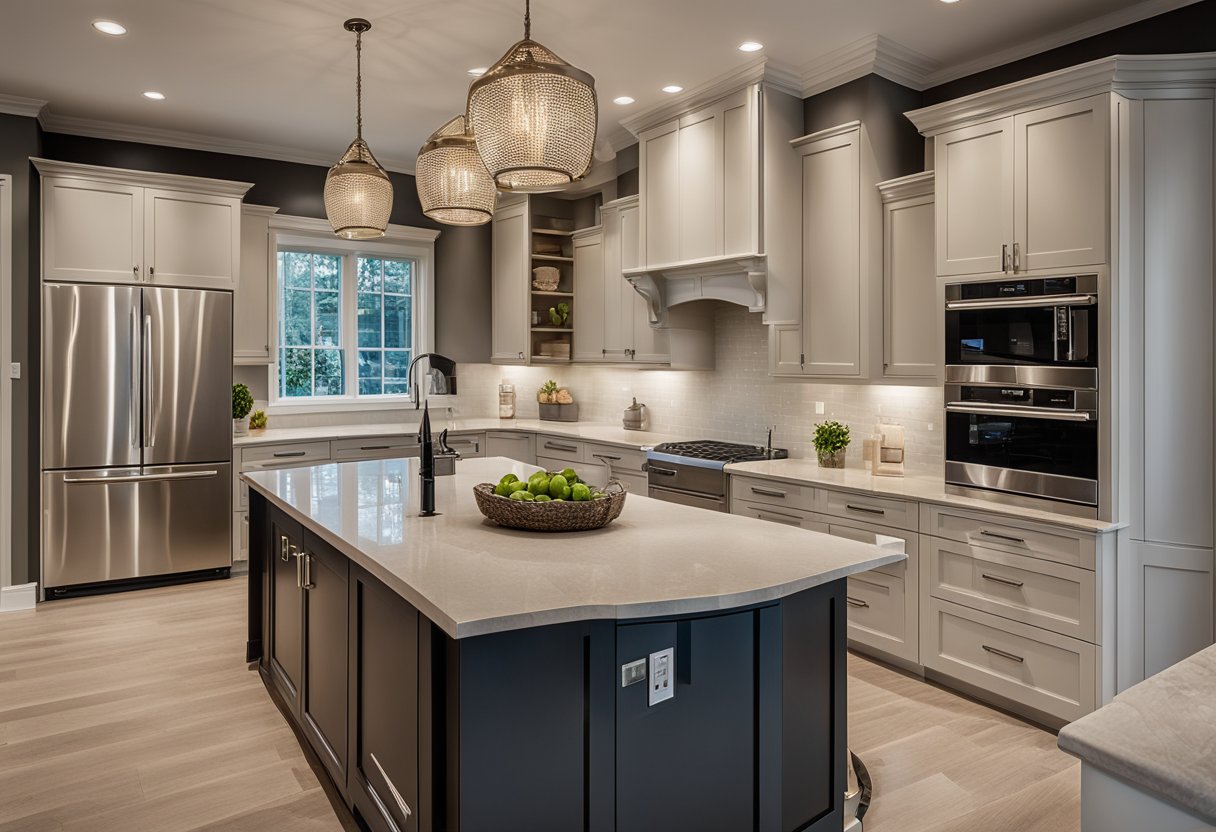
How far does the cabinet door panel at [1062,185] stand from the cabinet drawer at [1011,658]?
1467mm

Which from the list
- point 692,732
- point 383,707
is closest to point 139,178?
point 383,707

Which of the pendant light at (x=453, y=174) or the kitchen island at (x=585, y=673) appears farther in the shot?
the pendant light at (x=453, y=174)

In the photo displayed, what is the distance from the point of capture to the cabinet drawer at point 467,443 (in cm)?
604

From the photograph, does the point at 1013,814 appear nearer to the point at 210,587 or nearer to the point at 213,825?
the point at 213,825

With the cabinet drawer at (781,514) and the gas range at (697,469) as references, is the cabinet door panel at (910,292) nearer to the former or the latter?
the cabinet drawer at (781,514)

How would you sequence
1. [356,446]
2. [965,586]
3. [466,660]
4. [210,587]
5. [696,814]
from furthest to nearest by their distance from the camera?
[356,446]
[210,587]
[965,586]
[696,814]
[466,660]

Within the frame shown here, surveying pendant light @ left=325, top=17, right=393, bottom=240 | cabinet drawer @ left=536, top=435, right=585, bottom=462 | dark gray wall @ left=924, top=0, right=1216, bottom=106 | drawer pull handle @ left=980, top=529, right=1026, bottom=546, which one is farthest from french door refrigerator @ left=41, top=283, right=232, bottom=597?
dark gray wall @ left=924, top=0, right=1216, bottom=106

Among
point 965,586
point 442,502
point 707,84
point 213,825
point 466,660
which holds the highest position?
point 707,84

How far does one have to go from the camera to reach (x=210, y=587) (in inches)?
198

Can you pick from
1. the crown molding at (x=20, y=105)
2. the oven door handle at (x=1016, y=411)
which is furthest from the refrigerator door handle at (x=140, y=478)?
the oven door handle at (x=1016, y=411)

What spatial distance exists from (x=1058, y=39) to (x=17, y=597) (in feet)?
20.6

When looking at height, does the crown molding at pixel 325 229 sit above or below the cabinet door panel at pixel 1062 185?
above

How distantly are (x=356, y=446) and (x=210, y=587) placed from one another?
4.29 feet

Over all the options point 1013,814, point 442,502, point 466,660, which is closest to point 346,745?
point 442,502
